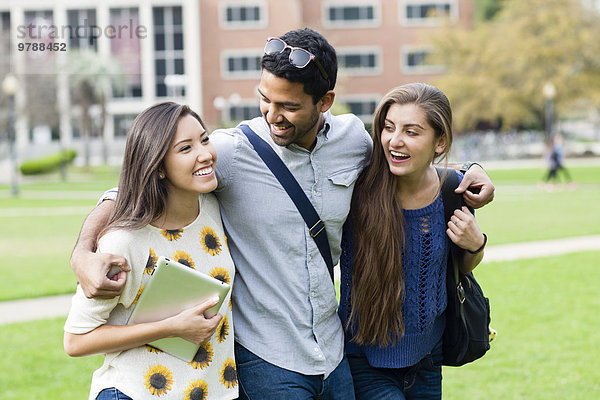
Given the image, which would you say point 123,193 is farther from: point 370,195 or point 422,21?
point 422,21

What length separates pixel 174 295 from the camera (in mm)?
2555

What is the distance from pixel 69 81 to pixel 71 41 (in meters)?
8.75

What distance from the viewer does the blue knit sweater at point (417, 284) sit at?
311cm

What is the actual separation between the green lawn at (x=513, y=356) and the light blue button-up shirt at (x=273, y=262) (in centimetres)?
306

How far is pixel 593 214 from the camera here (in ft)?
56.3

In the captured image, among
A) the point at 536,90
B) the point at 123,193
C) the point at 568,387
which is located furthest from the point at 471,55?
the point at 123,193

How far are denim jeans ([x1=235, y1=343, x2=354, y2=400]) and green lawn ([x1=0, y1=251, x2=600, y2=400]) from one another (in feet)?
9.89

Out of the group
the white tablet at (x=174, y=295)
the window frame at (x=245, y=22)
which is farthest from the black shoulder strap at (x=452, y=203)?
the window frame at (x=245, y=22)

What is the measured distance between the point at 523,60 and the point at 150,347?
3825cm

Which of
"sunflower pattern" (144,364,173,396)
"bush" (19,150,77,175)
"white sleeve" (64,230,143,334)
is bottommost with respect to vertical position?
"bush" (19,150,77,175)

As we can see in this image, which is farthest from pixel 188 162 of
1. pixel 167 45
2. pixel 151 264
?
pixel 167 45

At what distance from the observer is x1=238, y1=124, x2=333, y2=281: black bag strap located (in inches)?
113

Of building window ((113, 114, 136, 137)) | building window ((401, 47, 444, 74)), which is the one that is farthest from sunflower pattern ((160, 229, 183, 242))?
building window ((113, 114, 136, 137))

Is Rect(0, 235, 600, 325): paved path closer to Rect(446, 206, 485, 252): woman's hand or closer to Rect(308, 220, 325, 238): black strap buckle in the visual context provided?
Rect(308, 220, 325, 238): black strap buckle
